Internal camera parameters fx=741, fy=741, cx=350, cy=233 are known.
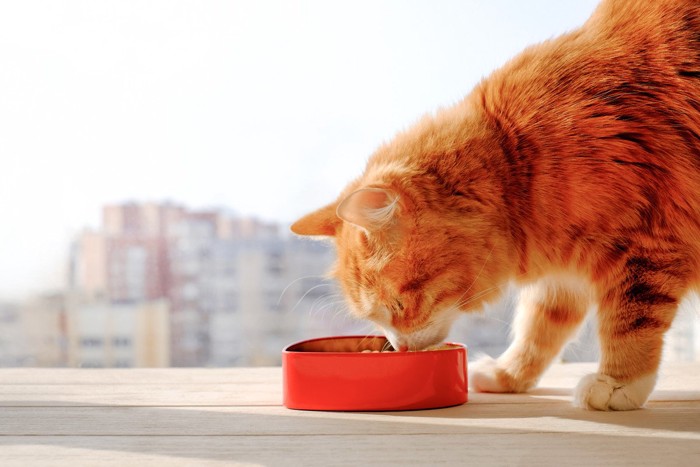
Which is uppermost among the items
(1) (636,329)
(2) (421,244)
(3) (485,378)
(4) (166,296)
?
(2) (421,244)

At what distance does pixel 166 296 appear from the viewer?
17.6ft

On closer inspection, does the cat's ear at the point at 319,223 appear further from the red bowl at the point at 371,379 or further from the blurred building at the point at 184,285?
the blurred building at the point at 184,285

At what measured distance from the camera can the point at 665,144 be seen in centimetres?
121

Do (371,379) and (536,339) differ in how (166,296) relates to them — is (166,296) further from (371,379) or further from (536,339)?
(371,379)

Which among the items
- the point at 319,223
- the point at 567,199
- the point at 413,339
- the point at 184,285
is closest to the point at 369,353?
the point at 413,339

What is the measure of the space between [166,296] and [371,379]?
4.43 meters

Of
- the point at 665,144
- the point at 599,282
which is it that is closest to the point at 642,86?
the point at 665,144

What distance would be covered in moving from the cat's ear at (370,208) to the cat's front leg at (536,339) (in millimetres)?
387

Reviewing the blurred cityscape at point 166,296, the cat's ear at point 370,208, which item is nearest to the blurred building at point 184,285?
the blurred cityscape at point 166,296

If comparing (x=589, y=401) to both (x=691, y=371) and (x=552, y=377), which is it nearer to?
(x=552, y=377)

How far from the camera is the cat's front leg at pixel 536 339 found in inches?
56.0

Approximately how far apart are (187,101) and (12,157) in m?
1.72

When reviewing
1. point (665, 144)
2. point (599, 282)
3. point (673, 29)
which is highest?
point (673, 29)

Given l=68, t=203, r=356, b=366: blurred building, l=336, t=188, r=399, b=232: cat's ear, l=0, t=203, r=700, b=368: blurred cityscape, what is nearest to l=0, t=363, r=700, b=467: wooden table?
l=336, t=188, r=399, b=232: cat's ear
